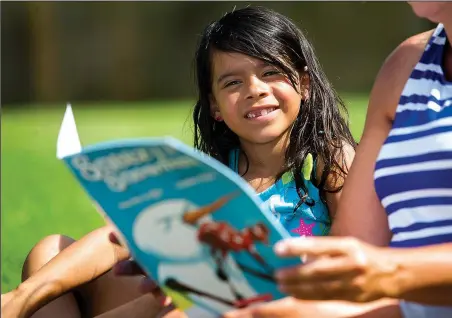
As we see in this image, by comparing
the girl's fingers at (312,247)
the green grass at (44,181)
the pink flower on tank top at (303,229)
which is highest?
the girl's fingers at (312,247)

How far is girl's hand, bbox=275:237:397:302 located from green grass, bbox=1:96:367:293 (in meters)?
1.74

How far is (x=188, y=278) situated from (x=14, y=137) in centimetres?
333

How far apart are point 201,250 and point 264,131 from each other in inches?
37.2

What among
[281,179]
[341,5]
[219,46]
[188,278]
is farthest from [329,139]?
[341,5]

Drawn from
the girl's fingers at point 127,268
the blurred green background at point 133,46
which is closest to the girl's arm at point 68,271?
the girl's fingers at point 127,268

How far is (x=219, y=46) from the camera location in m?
2.31

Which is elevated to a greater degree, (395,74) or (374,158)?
(395,74)

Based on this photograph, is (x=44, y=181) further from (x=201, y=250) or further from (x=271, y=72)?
(x=201, y=250)

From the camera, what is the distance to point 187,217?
129cm

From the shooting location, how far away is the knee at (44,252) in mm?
2105

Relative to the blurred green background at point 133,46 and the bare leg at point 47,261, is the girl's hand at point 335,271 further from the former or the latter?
the blurred green background at point 133,46

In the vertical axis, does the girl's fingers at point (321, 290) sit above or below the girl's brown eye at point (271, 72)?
below

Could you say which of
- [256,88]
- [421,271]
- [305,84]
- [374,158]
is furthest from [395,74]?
[305,84]

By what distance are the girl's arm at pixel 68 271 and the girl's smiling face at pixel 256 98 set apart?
0.45 m
